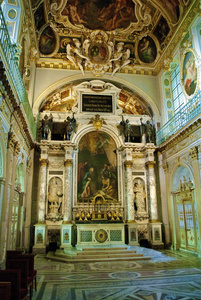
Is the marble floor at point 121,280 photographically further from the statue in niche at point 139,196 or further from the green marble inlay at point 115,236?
the statue in niche at point 139,196

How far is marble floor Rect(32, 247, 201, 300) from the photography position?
18.7 feet

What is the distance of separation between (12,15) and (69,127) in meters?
6.05

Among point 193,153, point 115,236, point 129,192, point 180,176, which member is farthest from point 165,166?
point 115,236

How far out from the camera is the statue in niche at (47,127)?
1405 cm

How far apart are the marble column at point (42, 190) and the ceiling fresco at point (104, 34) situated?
622 centimetres

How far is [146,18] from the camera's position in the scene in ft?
47.4

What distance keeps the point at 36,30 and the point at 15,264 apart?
12605 millimetres

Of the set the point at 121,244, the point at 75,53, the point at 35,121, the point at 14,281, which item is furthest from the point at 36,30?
the point at 14,281

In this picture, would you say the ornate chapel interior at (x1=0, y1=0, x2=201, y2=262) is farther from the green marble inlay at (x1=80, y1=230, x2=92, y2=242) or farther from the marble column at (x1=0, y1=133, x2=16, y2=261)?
the marble column at (x1=0, y1=133, x2=16, y2=261)

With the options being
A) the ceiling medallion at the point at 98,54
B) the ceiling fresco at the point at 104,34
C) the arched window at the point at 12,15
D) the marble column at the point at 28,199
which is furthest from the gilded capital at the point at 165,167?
the arched window at the point at 12,15

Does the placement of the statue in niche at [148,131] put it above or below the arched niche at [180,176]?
above

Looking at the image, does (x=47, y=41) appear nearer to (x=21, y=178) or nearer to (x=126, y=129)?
(x=126, y=129)

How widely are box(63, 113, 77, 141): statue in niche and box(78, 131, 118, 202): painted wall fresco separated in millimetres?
847

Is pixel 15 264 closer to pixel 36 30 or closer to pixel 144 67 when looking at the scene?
pixel 36 30
